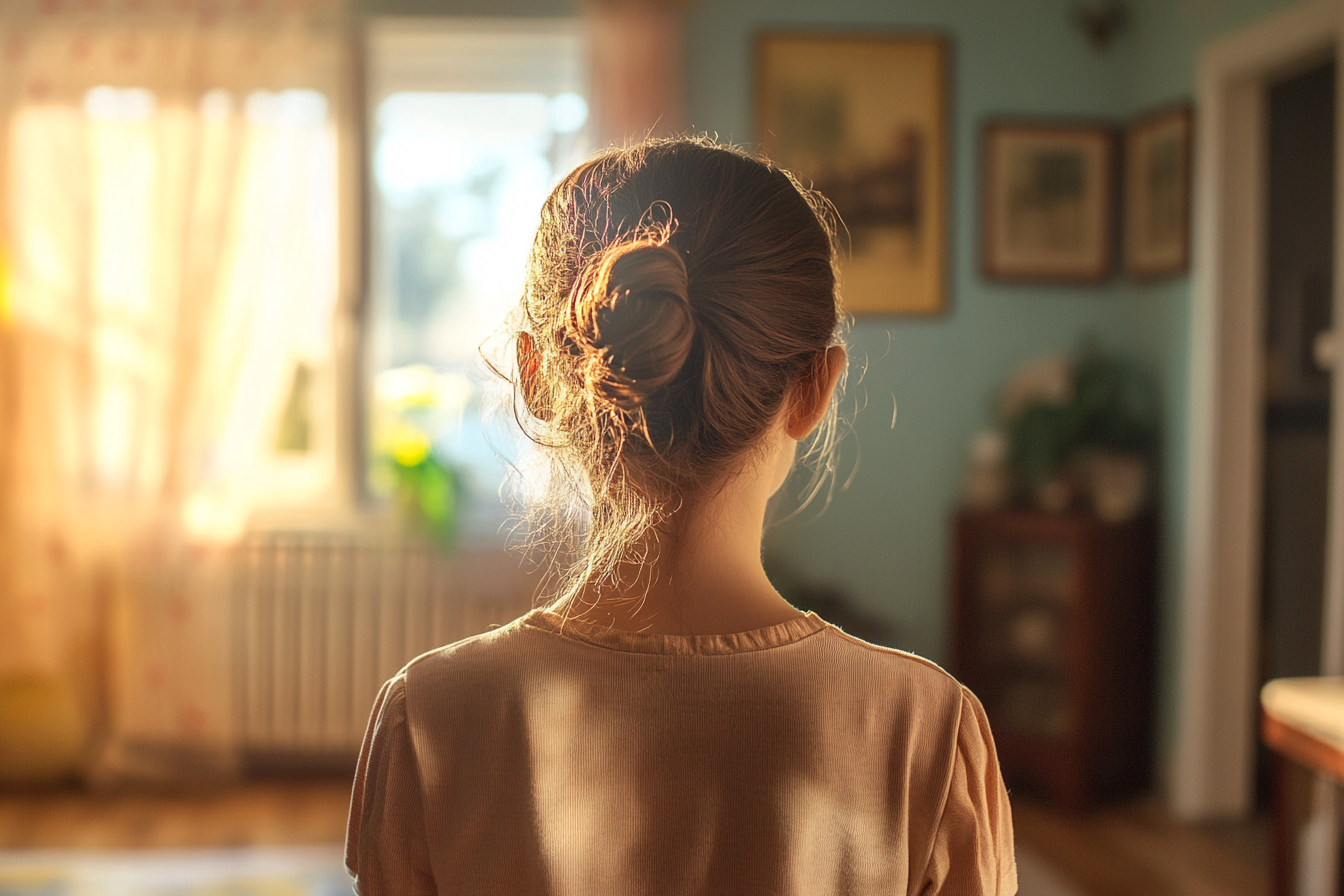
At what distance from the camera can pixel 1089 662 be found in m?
2.96

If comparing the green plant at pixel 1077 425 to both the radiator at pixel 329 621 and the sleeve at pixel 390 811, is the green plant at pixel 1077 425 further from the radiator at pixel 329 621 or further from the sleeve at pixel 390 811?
the sleeve at pixel 390 811

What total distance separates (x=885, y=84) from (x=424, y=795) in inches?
123

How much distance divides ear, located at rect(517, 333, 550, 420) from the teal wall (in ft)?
8.55

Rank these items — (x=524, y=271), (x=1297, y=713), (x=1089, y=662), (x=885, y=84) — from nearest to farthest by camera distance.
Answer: (x=524, y=271) < (x=1297, y=713) < (x=1089, y=662) < (x=885, y=84)

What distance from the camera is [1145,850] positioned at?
8.92 ft

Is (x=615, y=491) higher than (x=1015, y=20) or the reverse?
the reverse

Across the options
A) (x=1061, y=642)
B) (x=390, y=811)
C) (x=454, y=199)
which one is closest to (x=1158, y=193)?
(x=1061, y=642)

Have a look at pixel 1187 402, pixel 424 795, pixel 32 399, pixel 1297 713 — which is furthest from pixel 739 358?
pixel 32 399

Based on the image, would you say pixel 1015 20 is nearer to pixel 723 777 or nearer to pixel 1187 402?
pixel 1187 402

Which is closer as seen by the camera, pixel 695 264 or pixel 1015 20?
pixel 695 264

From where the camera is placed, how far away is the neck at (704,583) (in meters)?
0.62

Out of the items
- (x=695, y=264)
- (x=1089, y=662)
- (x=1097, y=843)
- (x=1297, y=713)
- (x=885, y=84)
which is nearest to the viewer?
(x=695, y=264)

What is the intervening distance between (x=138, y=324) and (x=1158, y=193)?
307 cm

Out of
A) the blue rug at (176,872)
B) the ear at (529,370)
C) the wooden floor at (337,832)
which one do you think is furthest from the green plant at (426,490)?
the ear at (529,370)
